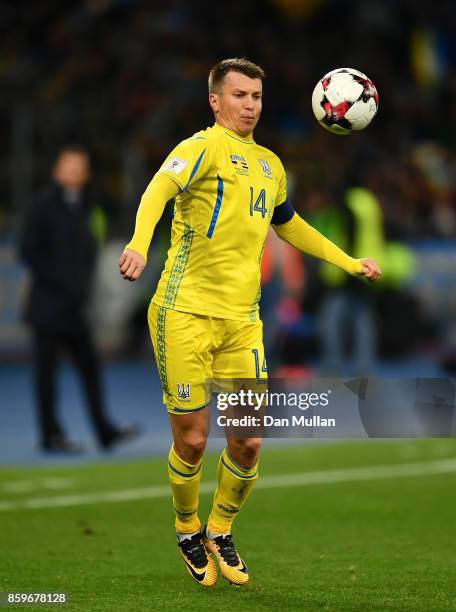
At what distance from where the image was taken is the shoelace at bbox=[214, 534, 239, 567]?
686 centimetres

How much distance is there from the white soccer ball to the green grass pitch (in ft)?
7.30

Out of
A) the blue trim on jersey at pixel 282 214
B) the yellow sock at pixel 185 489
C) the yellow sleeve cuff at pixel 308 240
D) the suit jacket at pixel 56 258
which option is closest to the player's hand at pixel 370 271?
the yellow sleeve cuff at pixel 308 240

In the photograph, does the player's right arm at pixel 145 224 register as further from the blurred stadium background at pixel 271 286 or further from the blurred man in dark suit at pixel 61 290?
the blurred man in dark suit at pixel 61 290

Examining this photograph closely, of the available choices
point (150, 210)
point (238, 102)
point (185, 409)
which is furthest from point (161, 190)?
point (185, 409)

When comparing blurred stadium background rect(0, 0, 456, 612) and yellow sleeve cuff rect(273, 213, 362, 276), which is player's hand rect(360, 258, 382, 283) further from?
blurred stadium background rect(0, 0, 456, 612)

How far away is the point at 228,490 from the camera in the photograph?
693 centimetres

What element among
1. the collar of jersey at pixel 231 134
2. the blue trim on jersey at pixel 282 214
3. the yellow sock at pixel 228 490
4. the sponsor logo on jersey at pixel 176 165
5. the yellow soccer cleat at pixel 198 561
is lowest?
the yellow soccer cleat at pixel 198 561

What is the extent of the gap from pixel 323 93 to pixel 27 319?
6.11 m

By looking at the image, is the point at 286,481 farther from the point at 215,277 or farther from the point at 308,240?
the point at 215,277

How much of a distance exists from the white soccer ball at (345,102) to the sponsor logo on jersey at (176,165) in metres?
0.94

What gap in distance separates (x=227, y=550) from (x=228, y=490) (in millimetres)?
287

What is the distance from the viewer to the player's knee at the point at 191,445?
6.73m

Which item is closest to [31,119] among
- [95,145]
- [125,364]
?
[95,145]

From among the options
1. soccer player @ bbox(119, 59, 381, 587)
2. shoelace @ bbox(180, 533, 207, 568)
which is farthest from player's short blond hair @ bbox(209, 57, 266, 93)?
shoelace @ bbox(180, 533, 207, 568)
